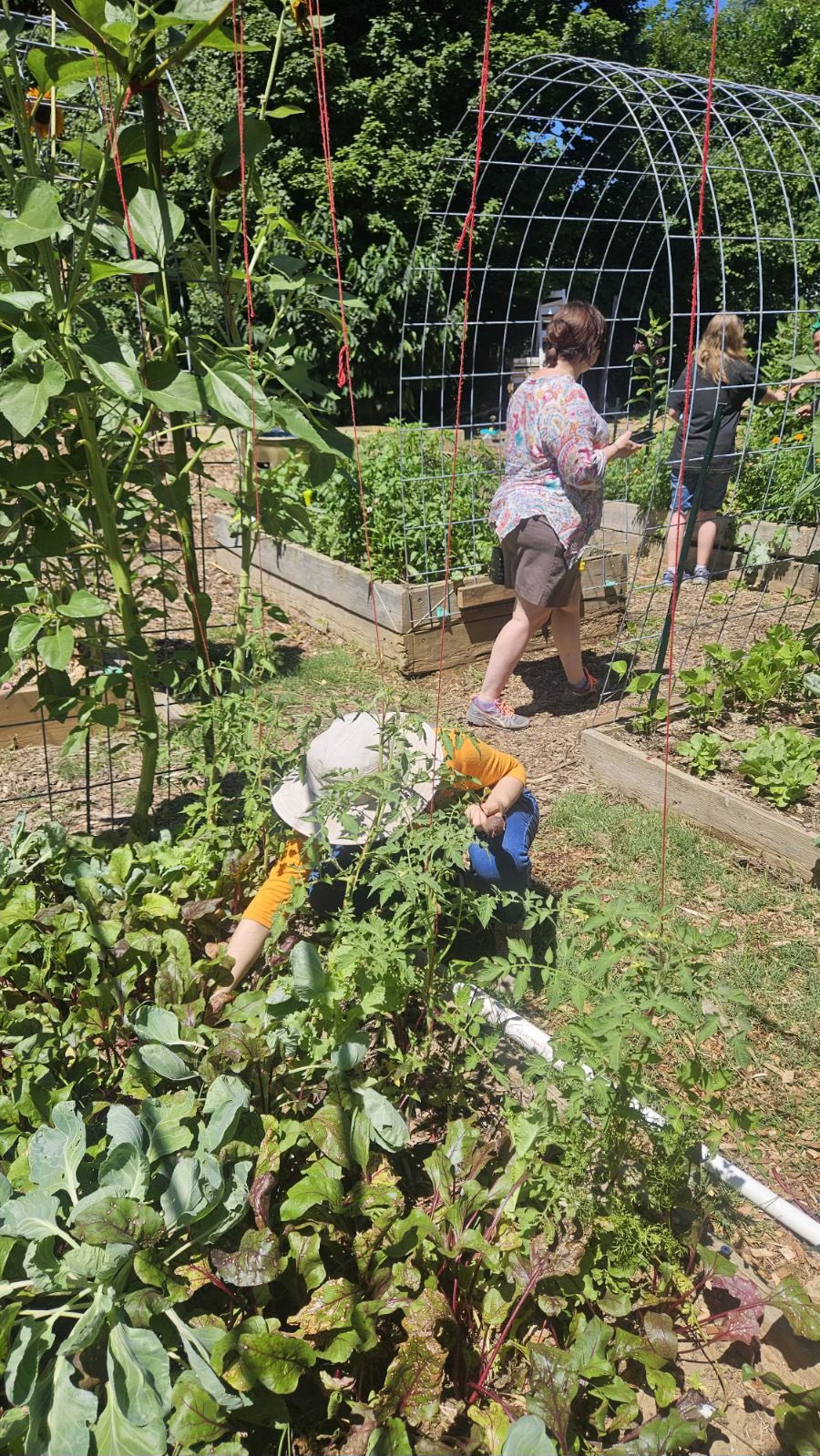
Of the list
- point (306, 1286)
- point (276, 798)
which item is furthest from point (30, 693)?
point (306, 1286)

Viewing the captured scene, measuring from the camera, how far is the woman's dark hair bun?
3859mm

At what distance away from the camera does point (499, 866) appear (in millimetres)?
2631

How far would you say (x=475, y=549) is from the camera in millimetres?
5234

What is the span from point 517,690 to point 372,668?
0.73 metres

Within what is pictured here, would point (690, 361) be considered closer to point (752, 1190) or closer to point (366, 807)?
point (366, 807)

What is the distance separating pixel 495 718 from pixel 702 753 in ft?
3.39

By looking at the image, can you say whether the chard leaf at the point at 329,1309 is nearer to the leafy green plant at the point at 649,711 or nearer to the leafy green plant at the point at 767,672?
the leafy green plant at the point at 649,711

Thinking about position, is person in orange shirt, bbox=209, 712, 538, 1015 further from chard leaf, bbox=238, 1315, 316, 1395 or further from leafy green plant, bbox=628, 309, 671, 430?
leafy green plant, bbox=628, 309, 671, 430

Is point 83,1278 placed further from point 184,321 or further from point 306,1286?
point 184,321

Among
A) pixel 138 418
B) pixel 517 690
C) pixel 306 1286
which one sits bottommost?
pixel 517 690

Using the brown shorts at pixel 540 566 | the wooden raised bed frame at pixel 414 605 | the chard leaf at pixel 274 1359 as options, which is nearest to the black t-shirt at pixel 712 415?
the wooden raised bed frame at pixel 414 605

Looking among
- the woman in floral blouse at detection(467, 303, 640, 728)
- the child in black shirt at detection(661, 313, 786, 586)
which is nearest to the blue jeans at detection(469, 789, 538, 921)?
the woman in floral blouse at detection(467, 303, 640, 728)

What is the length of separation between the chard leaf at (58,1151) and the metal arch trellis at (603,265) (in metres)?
3.36

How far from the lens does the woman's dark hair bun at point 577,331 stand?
386 cm
